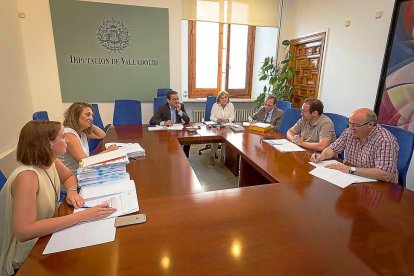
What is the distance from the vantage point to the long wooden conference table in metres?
0.80

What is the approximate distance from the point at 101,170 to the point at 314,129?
1.96 m

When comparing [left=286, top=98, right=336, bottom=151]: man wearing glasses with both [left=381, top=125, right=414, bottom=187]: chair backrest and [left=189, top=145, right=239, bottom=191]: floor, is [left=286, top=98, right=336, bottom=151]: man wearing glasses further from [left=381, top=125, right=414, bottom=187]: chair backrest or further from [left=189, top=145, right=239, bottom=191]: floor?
[left=189, top=145, right=239, bottom=191]: floor

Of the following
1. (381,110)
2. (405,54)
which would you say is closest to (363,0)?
(405,54)

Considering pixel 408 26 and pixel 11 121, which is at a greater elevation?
pixel 408 26

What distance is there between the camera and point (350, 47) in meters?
3.35

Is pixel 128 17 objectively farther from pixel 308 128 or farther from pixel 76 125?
pixel 308 128

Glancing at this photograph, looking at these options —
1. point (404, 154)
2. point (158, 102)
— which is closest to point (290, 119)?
point (404, 154)

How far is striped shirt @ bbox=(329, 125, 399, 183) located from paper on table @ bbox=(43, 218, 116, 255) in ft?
5.28

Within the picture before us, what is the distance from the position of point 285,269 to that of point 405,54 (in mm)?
2963

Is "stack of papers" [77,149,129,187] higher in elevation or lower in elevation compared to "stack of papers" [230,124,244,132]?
higher

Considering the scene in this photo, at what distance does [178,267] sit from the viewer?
0.79 meters

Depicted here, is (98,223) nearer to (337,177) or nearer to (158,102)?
(337,177)

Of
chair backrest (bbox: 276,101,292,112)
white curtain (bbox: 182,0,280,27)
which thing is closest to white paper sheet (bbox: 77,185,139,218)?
chair backrest (bbox: 276,101,292,112)

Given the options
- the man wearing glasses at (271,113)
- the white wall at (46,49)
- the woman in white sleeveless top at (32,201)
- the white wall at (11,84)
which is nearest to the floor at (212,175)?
the man wearing glasses at (271,113)
